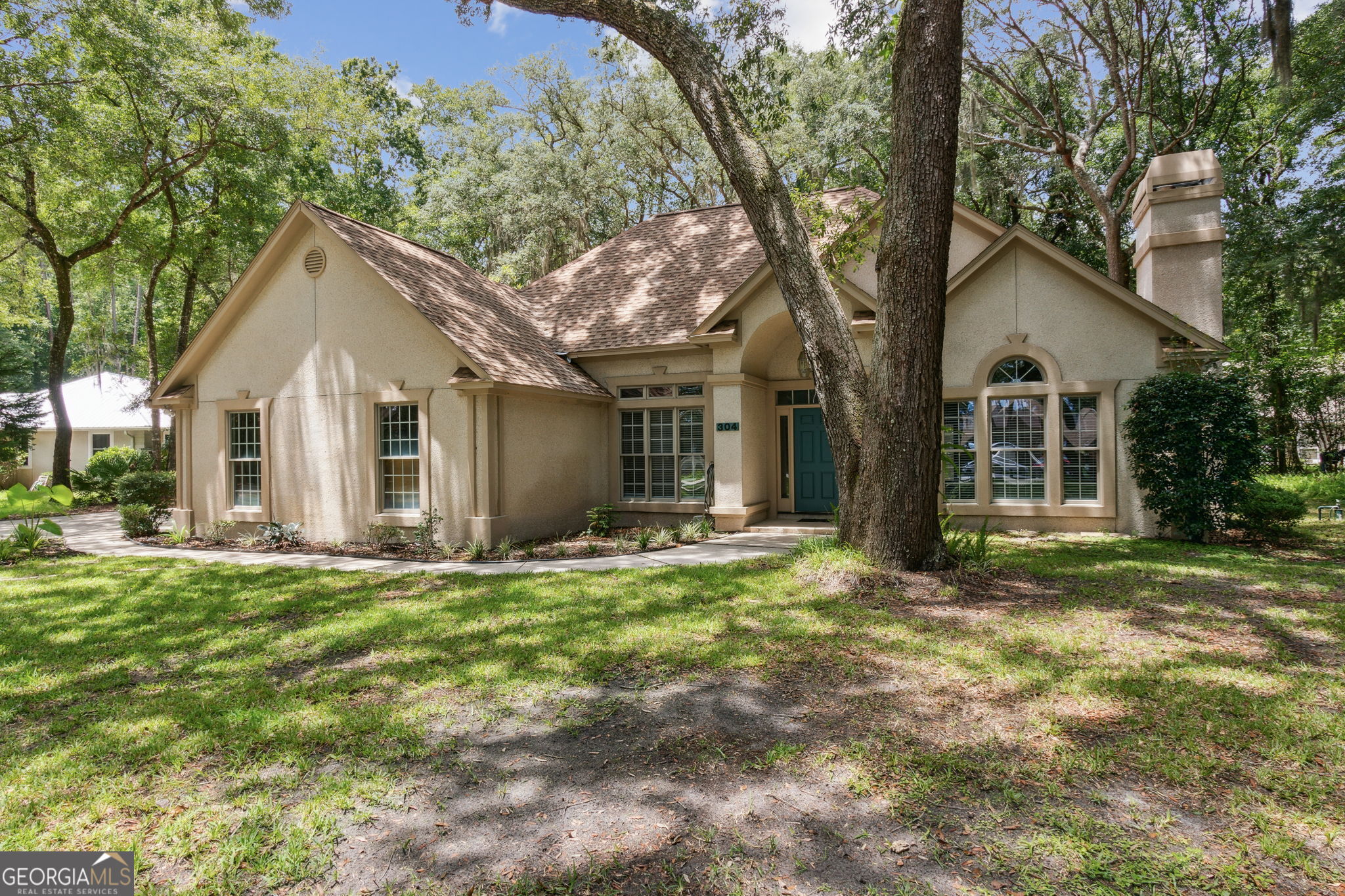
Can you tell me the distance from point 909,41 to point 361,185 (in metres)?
28.1

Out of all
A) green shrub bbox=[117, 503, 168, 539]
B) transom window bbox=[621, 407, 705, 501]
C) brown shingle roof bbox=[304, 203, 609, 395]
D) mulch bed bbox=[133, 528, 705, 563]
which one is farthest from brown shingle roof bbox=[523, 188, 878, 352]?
green shrub bbox=[117, 503, 168, 539]

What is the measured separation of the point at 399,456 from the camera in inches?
458

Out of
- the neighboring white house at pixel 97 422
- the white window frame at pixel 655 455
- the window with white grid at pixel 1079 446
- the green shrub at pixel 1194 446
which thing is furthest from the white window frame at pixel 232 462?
the neighboring white house at pixel 97 422

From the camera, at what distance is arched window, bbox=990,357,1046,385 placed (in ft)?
37.6

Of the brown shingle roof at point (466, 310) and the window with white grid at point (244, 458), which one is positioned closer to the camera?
the brown shingle roof at point (466, 310)

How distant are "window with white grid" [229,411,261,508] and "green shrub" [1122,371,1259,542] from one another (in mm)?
15498

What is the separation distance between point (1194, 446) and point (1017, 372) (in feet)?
9.02

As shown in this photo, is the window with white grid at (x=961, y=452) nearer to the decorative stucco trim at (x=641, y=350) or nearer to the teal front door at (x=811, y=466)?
the teal front door at (x=811, y=466)

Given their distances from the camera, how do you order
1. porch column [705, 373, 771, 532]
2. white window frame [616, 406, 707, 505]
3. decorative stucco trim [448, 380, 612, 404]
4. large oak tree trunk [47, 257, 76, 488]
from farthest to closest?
large oak tree trunk [47, 257, 76, 488] → white window frame [616, 406, 707, 505] → porch column [705, 373, 771, 532] → decorative stucco trim [448, 380, 612, 404]

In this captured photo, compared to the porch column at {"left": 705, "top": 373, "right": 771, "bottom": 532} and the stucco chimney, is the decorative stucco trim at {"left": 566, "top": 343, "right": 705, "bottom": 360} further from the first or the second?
the stucco chimney

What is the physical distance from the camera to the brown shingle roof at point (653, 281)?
13.9m

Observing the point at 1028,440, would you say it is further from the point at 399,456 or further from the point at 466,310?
the point at 399,456

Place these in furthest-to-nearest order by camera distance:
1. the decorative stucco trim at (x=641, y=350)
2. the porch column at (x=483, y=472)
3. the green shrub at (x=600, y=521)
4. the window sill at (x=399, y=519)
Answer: the decorative stucco trim at (x=641, y=350) → the green shrub at (x=600, y=521) → the window sill at (x=399, y=519) → the porch column at (x=483, y=472)

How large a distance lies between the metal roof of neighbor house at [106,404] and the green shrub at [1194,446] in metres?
29.9
